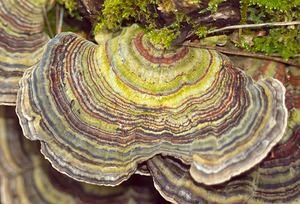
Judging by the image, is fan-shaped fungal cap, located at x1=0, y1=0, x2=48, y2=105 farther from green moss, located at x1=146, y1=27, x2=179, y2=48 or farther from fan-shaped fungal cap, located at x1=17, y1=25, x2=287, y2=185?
green moss, located at x1=146, y1=27, x2=179, y2=48

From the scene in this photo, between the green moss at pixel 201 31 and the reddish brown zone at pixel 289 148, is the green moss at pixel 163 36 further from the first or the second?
the reddish brown zone at pixel 289 148

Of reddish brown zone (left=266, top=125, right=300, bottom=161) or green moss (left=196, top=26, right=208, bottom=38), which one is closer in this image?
green moss (left=196, top=26, right=208, bottom=38)

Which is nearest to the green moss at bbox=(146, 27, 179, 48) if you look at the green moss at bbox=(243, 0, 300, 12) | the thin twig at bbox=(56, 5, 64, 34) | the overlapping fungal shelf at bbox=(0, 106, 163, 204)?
the green moss at bbox=(243, 0, 300, 12)

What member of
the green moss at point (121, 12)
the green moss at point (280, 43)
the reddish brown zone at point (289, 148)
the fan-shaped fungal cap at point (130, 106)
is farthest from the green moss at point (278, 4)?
the reddish brown zone at point (289, 148)

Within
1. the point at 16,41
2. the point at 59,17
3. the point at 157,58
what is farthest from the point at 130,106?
the point at 59,17

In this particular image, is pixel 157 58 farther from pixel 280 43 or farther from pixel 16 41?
pixel 16 41
